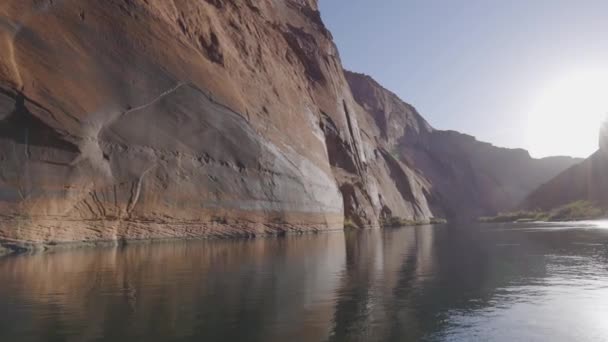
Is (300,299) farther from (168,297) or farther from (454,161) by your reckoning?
(454,161)

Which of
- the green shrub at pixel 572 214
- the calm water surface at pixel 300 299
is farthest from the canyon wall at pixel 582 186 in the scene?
the calm water surface at pixel 300 299

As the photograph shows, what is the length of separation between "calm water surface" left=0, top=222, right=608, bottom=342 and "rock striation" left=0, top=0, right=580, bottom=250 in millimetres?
6121

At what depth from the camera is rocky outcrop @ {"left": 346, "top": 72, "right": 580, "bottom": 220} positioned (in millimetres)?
122875

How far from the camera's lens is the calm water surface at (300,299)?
8.56 m

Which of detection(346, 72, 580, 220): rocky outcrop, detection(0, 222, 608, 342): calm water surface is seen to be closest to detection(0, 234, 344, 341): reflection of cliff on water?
detection(0, 222, 608, 342): calm water surface

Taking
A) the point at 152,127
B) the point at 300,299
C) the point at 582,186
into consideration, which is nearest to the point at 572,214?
the point at 582,186

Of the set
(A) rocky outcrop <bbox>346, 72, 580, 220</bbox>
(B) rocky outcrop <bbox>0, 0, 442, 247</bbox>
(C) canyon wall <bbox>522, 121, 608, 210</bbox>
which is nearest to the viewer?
(B) rocky outcrop <bbox>0, 0, 442, 247</bbox>

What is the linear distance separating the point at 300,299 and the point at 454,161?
145 meters

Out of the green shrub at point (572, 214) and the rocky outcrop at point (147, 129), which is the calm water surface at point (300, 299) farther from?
the green shrub at point (572, 214)

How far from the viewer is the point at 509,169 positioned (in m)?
166

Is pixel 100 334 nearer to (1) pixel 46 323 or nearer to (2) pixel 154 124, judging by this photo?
(1) pixel 46 323

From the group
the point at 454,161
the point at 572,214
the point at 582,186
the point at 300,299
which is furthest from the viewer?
the point at 454,161

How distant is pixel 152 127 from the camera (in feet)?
99.7

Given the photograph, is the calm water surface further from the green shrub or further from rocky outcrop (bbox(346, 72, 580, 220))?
rocky outcrop (bbox(346, 72, 580, 220))
